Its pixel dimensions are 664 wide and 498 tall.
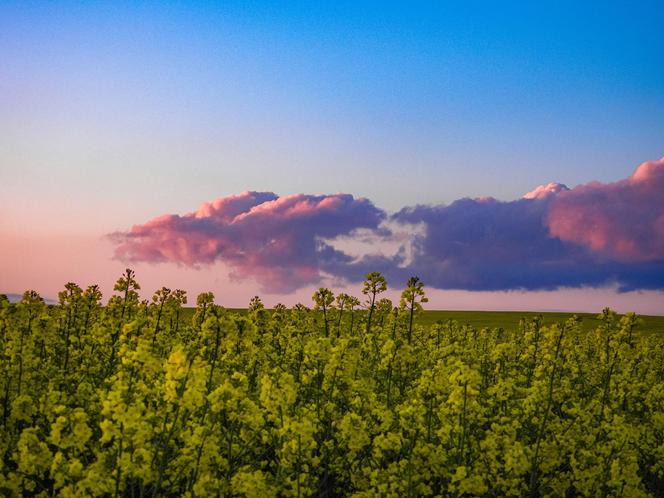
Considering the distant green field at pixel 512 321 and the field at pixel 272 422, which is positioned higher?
the field at pixel 272 422

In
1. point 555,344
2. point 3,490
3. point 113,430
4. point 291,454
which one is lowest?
point 3,490

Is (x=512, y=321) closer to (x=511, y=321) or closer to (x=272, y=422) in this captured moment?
(x=511, y=321)

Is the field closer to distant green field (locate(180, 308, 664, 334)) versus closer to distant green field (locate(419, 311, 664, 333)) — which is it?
distant green field (locate(180, 308, 664, 334))

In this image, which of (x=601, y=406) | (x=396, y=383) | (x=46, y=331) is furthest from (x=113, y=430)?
(x=601, y=406)

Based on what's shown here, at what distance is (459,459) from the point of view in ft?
36.3

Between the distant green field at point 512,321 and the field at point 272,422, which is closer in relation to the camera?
the field at point 272,422

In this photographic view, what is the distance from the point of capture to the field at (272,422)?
29.8ft

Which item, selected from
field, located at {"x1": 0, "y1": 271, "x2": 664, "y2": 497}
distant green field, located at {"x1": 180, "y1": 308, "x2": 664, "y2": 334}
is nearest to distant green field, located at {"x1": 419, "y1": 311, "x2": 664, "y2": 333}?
distant green field, located at {"x1": 180, "y1": 308, "x2": 664, "y2": 334}

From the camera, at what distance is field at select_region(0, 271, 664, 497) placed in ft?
29.8

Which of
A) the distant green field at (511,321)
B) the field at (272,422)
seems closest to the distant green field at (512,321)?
the distant green field at (511,321)

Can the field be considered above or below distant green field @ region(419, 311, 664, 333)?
above

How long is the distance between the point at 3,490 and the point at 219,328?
4.57 m

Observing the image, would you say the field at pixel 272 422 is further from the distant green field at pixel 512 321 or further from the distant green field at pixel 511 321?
the distant green field at pixel 512 321

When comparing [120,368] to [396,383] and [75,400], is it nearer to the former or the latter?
[75,400]
